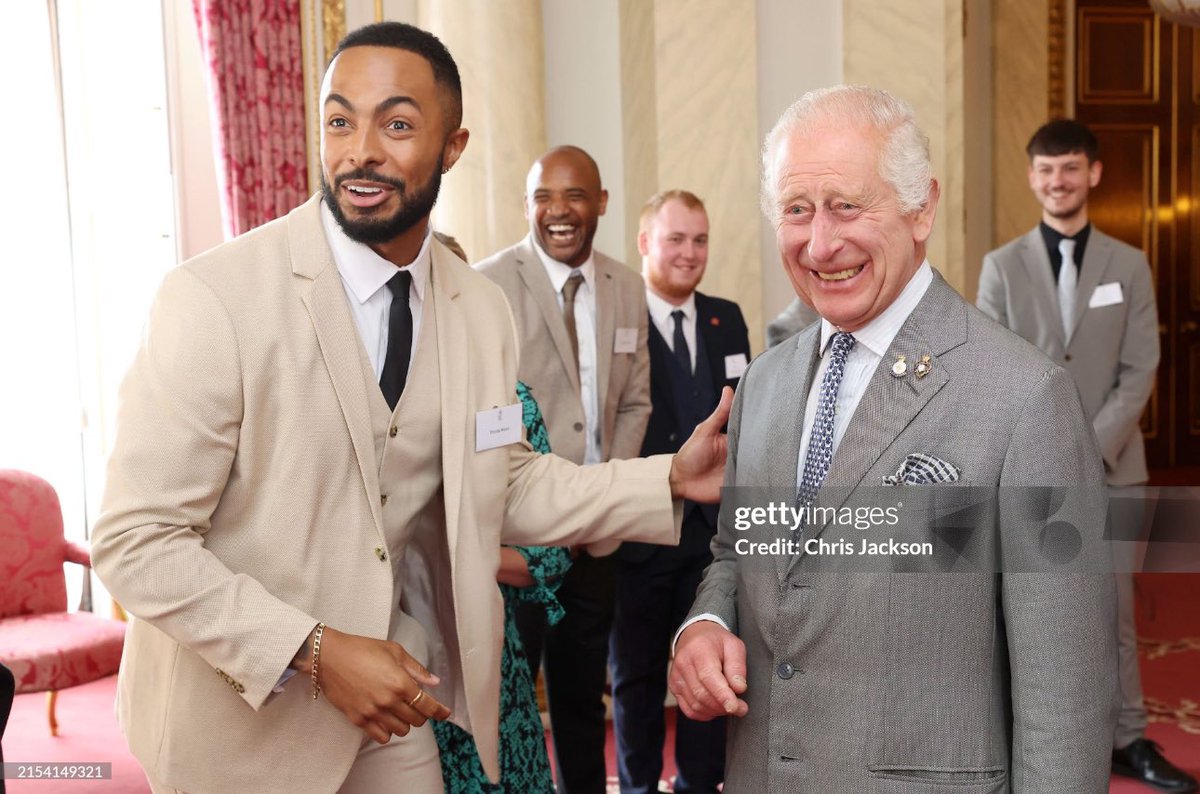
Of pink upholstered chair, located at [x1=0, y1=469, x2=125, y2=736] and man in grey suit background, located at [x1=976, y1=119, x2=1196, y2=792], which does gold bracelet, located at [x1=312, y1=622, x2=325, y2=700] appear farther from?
man in grey suit background, located at [x1=976, y1=119, x2=1196, y2=792]

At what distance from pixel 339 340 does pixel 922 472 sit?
Result: 944 mm

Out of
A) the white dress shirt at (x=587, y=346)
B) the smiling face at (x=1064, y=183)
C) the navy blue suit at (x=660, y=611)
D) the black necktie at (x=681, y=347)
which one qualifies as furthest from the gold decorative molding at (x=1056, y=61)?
the white dress shirt at (x=587, y=346)

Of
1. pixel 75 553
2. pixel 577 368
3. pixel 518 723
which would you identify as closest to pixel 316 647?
pixel 518 723

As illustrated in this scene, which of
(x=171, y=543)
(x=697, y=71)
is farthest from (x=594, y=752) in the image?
(x=697, y=71)

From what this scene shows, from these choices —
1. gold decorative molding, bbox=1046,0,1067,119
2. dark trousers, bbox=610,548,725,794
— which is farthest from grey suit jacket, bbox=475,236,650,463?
gold decorative molding, bbox=1046,0,1067,119

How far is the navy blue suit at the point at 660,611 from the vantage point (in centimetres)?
406

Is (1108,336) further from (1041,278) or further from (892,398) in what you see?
(892,398)

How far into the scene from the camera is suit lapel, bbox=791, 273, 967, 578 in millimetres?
1756

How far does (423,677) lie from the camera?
1877 mm

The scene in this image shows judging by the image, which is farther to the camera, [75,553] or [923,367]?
[75,553]

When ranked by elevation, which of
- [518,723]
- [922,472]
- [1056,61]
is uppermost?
[1056,61]

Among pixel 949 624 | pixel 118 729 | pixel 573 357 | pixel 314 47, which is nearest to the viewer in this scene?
pixel 949 624

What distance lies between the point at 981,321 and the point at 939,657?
1.59 ft

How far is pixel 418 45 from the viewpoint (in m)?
2.11
